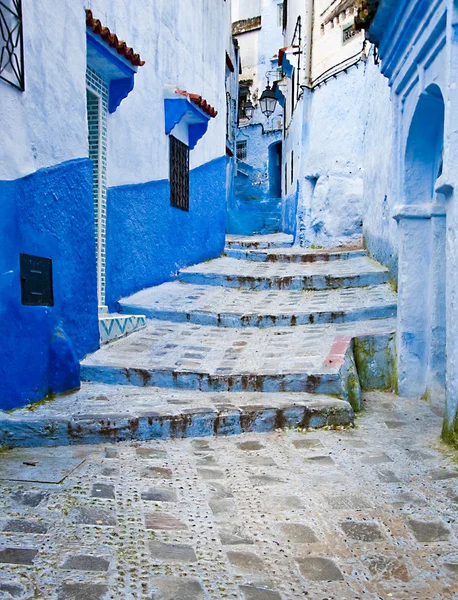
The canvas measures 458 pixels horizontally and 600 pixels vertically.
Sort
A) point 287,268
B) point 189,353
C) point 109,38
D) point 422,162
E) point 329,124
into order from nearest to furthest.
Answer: point 422,162, point 109,38, point 189,353, point 287,268, point 329,124

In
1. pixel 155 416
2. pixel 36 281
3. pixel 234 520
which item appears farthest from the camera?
pixel 36 281

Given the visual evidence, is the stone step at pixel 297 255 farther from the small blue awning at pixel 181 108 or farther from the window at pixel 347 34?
the window at pixel 347 34

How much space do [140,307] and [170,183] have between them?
2580 mm

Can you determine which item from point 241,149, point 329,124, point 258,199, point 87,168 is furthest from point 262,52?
point 87,168

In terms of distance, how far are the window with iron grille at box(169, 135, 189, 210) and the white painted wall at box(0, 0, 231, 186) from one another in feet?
1.57

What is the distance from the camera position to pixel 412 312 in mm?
5391

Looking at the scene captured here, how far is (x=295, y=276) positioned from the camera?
9.47 meters

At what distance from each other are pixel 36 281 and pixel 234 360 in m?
2.18

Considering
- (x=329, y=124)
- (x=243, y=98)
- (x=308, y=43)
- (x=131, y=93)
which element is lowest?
(x=131, y=93)

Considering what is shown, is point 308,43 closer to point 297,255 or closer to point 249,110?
point 297,255

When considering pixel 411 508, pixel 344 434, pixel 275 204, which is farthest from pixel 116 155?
pixel 275 204

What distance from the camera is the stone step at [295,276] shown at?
353 inches

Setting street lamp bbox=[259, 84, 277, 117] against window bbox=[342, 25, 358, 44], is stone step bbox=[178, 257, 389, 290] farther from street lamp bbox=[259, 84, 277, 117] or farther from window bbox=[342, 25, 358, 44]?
street lamp bbox=[259, 84, 277, 117]

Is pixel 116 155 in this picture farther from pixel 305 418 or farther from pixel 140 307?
pixel 305 418
